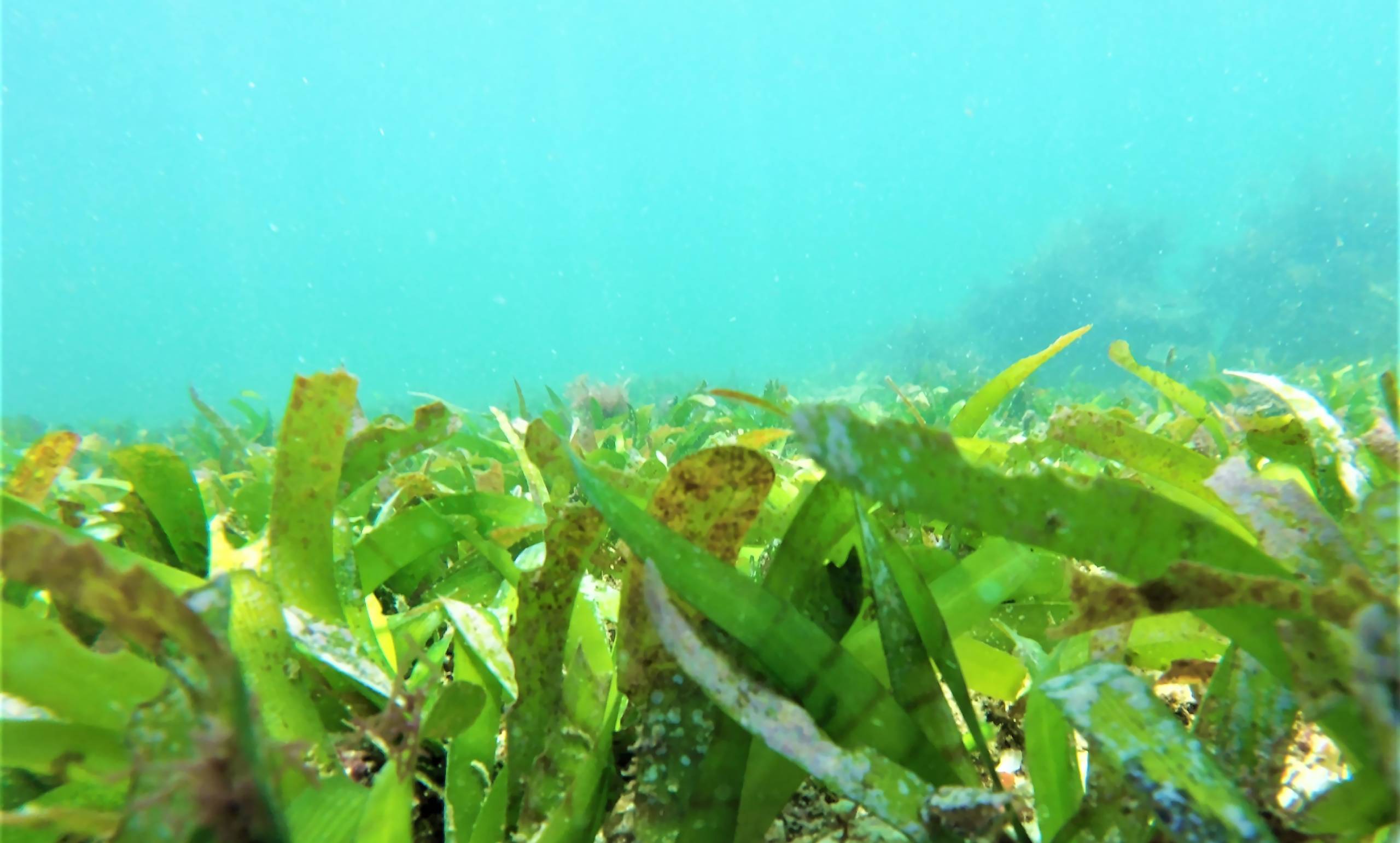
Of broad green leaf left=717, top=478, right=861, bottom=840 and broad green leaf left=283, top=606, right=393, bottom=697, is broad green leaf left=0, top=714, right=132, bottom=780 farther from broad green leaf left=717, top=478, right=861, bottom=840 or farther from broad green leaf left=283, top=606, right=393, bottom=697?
broad green leaf left=717, top=478, right=861, bottom=840

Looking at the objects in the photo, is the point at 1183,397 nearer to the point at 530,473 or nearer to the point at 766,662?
the point at 766,662

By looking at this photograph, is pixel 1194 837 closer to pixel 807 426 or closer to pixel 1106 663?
pixel 1106 663

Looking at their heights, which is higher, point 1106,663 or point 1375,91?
point 1375,91

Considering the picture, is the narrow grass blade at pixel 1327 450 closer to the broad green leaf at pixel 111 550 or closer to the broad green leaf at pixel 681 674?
the broad green leaf at pixel 681 674

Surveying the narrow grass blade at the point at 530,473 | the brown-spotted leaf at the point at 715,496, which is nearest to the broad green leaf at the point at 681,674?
the brown-spotted leaf at the point at 715,496

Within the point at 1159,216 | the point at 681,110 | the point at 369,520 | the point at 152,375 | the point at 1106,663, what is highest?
the point at 681,110

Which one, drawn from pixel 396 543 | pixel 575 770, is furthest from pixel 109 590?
pixel 396 543

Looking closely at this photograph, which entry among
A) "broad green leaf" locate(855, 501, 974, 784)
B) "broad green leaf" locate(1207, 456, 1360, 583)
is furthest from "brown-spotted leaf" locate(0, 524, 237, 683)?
"broad green leaf" locate(1207, 456, 1360, 583)

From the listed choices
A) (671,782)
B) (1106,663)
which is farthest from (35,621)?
(1106,663)
